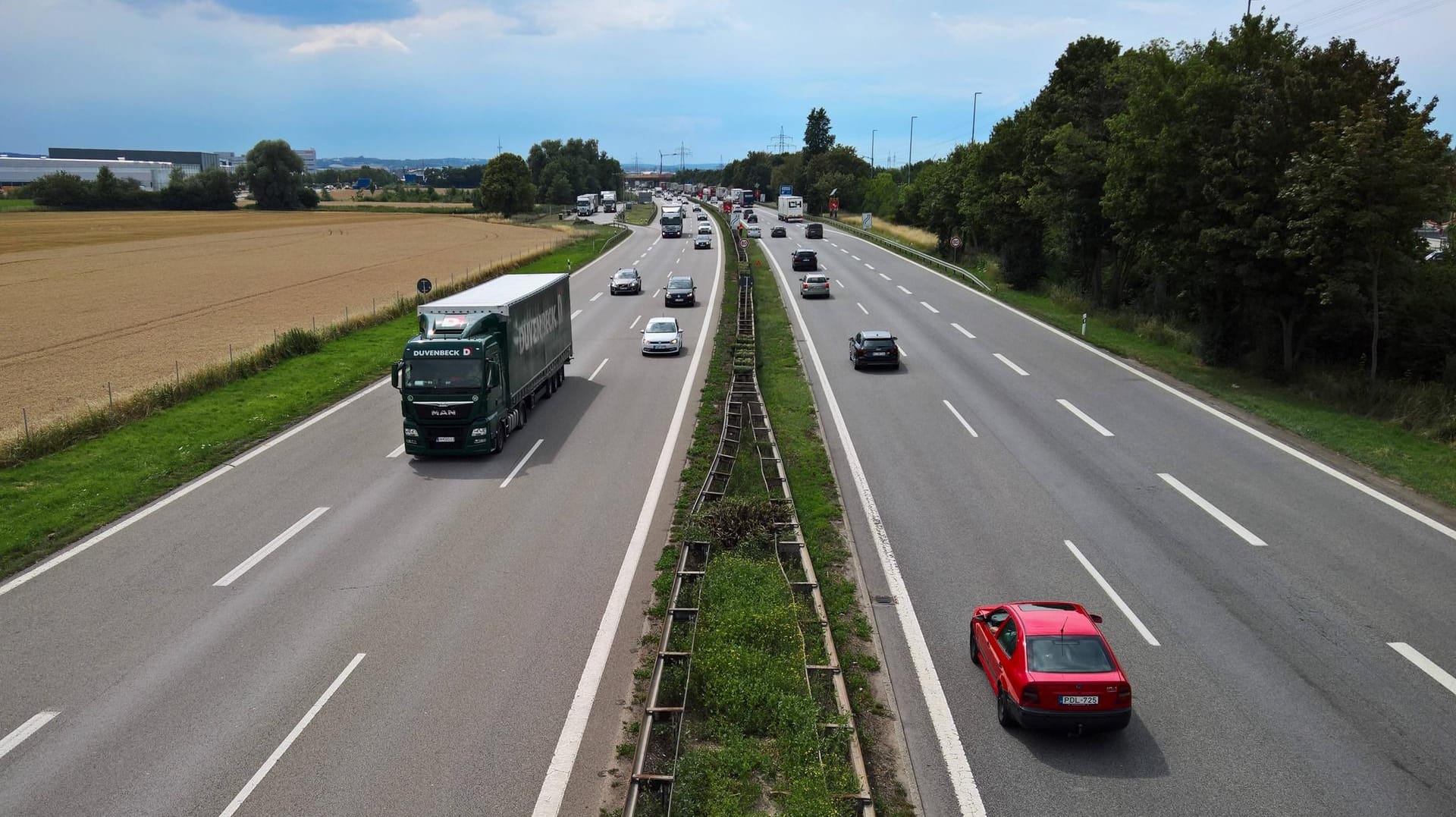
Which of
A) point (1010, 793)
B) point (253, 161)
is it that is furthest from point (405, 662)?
point (253, 161)

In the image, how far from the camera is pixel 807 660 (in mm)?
12359

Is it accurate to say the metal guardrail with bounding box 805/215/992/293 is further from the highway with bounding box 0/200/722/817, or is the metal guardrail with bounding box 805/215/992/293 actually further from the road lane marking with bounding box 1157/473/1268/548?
the highway with bounding box 0/200/722/817

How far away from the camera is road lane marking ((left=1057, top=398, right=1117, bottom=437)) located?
78.2 ft

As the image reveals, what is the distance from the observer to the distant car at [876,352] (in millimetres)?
31391

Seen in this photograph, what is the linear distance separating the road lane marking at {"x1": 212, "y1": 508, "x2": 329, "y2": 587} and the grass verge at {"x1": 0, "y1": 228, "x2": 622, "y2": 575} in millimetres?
3677

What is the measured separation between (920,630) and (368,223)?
129257 millimetres

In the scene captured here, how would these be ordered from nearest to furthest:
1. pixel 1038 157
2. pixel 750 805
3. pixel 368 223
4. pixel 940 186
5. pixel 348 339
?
Result: 1. pixel 750 805
2. pixel 348 339
3. pixel 1038 157
4. pixel 940 186
5. pixel 368 223

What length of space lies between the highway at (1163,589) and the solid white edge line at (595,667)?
152 inches

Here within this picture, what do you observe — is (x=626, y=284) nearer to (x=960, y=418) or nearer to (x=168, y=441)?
(x=960, y=418)

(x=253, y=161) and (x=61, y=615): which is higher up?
(x=253, y=161)

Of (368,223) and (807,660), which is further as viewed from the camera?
(368,223)

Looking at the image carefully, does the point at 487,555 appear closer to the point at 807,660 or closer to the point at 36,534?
the point at 807,660

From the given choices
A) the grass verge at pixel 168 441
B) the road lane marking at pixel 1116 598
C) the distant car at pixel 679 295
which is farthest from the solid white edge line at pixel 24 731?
the distant car at pixel 679 295

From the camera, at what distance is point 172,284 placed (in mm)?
61688
